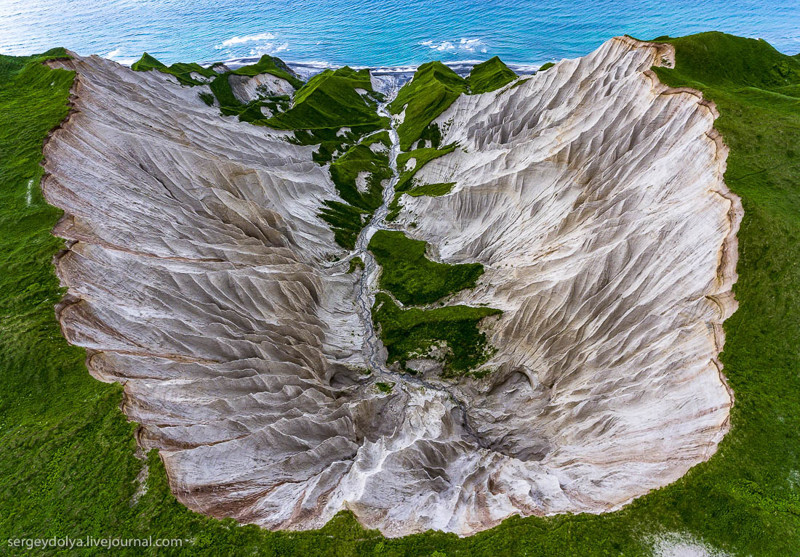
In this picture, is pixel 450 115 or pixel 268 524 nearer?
pixel 268 524

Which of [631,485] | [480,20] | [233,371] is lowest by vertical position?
[233,371]

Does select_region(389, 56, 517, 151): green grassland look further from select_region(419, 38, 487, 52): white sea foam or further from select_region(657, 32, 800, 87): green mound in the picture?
select_region(657, 32, 800, 87): green mound

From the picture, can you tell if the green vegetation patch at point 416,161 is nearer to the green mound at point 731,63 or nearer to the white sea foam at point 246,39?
the green mound at point 731,63

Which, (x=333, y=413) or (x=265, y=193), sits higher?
(x=265, y=193)

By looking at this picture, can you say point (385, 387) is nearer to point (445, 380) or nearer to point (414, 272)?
point (445, 380)

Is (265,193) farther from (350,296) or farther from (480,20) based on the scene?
(480,20)

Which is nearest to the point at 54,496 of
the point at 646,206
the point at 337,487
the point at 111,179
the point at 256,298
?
the point at 337,487
